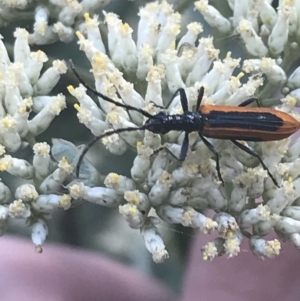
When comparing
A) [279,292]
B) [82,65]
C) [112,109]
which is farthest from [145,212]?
[279,292]

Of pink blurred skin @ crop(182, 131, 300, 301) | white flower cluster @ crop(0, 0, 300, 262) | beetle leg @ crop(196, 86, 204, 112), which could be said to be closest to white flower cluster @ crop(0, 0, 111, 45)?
white flower cluster @ crop(0, 0, 300, 262)

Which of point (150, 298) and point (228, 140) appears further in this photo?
point (150, 298)

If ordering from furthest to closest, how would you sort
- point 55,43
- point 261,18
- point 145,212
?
1. point 55,43
2. point 261,18
3. point 145,212

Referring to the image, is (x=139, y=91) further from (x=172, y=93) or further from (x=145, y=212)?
(x=145, y=212)

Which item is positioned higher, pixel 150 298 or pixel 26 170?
pixel 26 170

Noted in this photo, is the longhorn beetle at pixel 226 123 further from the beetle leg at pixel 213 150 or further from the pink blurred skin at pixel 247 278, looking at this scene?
the pink blurred skin at pixel 247 278

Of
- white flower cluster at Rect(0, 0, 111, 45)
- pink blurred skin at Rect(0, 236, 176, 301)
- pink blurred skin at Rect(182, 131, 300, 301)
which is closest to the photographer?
white flower cluster at Rect(0, 0, 111, 45)

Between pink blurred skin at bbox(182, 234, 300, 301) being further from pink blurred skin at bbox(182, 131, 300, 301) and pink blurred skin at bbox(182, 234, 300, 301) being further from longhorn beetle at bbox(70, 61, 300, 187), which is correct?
longhorn beetle at bbox(70, 61, 300, 187)

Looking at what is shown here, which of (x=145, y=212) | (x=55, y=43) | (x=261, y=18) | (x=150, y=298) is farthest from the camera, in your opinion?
(x=150, y=298)

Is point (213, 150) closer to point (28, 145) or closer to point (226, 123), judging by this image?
point (226, 123)
